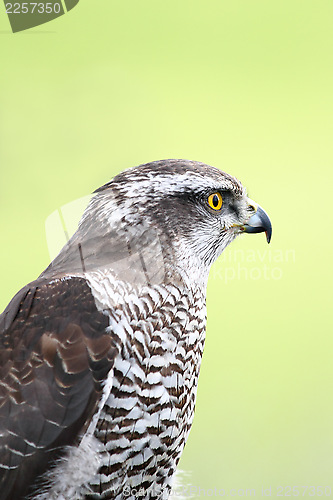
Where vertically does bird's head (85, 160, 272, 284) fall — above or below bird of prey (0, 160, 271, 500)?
above

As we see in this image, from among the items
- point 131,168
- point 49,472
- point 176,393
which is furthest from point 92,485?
point 131,168

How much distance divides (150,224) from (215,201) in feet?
0.97

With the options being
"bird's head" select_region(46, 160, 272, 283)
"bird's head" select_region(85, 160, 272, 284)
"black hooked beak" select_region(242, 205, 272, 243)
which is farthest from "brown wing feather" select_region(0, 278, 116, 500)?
"black hooked beak" select_region(242, 205, 272, 243)

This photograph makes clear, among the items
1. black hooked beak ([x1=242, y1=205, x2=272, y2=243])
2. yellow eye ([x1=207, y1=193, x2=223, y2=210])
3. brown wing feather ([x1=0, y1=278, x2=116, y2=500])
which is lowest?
brown wing feather ([x1=0, y1=278, x2=116, y2=500])

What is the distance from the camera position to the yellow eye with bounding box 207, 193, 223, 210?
2369mm

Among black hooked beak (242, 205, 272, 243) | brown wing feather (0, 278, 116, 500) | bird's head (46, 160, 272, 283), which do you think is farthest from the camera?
black hooked beak (242, 205, 272, 243)

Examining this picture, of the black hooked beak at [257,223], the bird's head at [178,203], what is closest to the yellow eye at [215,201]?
the bird's head at [178,203]

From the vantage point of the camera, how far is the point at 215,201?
2.39 metres

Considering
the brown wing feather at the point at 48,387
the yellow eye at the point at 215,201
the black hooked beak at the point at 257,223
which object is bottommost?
the brown wing feather at the point at 48,387

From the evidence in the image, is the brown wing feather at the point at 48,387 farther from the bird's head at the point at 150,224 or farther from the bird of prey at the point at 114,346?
the bird's head at the point at 150,224

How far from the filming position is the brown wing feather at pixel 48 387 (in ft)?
6.45

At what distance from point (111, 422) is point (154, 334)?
11.4 inches

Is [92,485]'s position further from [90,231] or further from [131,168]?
[131,168]

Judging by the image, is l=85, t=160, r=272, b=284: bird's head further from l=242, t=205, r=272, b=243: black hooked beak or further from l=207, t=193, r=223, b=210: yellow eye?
l=242, t=205, r=272, b=243: black hooked beak
